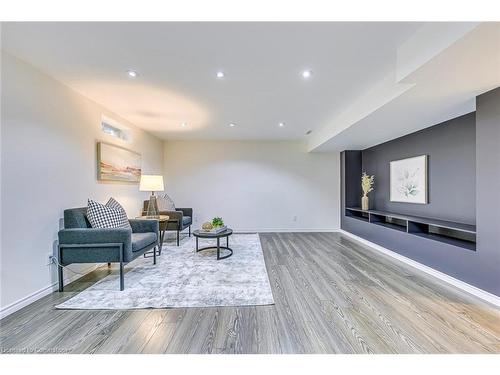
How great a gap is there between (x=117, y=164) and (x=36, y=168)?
4.93ft

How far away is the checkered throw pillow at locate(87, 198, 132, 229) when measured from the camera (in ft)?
9.12

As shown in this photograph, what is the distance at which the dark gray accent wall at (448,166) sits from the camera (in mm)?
3049

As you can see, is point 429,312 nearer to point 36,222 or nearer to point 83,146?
point 36,222

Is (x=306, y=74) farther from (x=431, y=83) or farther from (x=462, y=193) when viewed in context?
(x=462, y=193)

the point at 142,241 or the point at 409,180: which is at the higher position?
the point at 409,180

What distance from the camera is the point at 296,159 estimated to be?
19.9 feet

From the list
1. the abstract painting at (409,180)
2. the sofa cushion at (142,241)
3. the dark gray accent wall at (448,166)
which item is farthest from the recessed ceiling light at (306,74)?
the sofa cushion at (142,241)

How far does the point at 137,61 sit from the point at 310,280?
3.02m

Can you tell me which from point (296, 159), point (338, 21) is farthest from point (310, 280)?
point (296, 159)

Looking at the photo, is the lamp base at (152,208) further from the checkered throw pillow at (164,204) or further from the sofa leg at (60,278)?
the sofa leg at (60,278)

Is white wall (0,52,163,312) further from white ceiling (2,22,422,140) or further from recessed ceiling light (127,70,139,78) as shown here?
recessed ceiling light (127,70,139,78)

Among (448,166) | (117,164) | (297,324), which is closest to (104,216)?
(117,164)

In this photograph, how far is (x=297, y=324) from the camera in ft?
6.21
